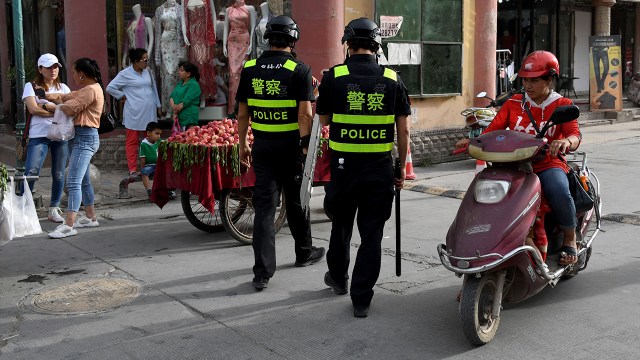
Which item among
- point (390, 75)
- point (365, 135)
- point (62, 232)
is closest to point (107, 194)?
point (62, 232)

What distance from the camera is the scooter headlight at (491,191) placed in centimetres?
462

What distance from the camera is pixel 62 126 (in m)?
7.91

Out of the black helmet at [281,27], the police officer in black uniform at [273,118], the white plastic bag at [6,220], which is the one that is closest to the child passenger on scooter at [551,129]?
the police officer in black uniform at [273,118]

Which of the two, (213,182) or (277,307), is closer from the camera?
(277,307)

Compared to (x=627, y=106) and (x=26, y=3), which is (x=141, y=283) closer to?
(x=26, y=3)

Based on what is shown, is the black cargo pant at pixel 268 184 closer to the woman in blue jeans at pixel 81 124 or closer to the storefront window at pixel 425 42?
the woman in blue jeans at pixel 81 124

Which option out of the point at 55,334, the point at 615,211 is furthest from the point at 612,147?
the point at 55,334

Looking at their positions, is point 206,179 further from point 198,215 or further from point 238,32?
point 238,32

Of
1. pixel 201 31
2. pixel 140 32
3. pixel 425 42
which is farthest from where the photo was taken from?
pixel 425 42

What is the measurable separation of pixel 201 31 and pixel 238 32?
0.60 m

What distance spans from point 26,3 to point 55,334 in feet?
40.3

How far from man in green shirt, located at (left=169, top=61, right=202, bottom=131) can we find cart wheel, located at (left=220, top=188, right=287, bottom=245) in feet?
11.5

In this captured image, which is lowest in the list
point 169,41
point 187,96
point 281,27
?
point 187,96

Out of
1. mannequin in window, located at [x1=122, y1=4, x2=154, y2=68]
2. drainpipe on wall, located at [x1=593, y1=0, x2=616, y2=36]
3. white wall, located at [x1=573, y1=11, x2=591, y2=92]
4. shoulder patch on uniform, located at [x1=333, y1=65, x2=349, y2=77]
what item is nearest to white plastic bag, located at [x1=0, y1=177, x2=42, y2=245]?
shoulder patch on uniform, located at [x1=333, y1=65, x2=349, y2=77]
